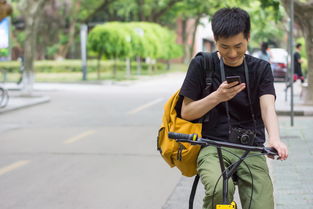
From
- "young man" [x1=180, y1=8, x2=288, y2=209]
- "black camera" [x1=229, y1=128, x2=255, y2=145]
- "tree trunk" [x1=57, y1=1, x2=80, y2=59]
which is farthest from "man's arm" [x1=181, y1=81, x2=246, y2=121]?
"tree trunk" [x1=57, y1=1, x2=80, y2=59]

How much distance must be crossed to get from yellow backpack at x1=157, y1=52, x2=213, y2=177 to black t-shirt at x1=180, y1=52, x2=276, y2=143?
0.04 m

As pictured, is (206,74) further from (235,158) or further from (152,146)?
(152,146)

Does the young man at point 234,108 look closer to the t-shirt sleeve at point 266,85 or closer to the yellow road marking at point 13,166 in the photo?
the t-shirt sleeve at point 266,85

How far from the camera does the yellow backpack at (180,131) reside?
3523mm

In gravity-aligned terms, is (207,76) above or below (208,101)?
above

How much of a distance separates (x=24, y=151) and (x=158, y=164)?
93.2 inches

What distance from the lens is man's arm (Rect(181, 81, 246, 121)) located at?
3.08 meters

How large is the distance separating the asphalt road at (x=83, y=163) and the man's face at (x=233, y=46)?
3.08 metres

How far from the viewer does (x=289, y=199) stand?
18.5 feet

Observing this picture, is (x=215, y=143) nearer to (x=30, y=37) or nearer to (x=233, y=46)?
(x=233, y=46)

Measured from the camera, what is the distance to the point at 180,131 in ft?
11.6

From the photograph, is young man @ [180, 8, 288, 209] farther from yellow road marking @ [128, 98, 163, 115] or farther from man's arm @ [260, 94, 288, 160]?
yellow road marking @ [128, 98, 163, 115]

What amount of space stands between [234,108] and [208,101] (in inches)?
12.0

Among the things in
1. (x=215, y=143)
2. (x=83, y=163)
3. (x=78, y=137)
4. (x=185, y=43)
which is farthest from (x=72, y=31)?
(x=215, y=143)
